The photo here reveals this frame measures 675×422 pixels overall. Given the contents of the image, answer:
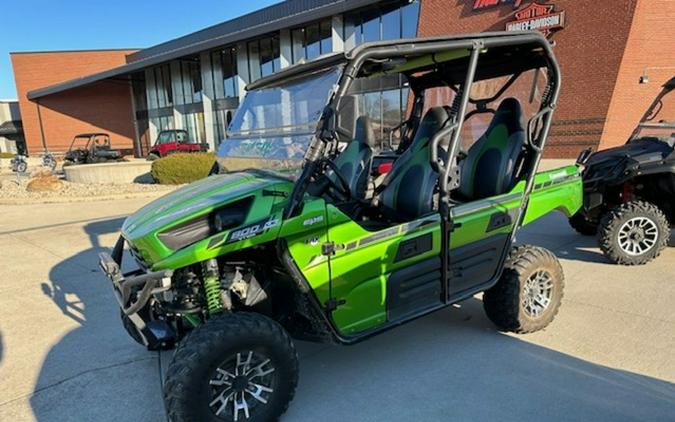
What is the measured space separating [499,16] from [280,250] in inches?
666

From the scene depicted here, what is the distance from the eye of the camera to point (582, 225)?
6180 mm

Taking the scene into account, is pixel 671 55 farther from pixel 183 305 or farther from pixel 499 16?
pixel 183 305

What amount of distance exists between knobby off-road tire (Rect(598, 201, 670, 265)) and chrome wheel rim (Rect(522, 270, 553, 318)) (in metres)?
1.87

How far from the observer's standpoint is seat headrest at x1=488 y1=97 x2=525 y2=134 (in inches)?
140

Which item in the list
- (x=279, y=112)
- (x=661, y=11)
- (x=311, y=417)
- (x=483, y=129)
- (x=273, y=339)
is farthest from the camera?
Result: (x=661, y=11)

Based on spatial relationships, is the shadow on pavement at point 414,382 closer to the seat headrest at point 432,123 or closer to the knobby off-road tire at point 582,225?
the seat headrest at point 432,123

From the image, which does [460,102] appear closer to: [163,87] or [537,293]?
[537,293]

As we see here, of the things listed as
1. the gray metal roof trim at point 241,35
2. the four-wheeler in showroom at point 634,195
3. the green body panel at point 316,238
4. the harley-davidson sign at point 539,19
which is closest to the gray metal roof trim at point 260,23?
the gray metal roof trim at point 241,35

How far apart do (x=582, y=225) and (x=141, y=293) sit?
227 inches

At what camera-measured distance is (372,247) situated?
2.74m

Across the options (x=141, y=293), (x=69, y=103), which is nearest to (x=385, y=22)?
(x=141, y=293)

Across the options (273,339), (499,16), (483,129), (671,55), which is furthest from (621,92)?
(273,339)

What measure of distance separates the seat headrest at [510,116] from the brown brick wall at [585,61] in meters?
13.4

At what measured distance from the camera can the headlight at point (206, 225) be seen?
2.54 meters
